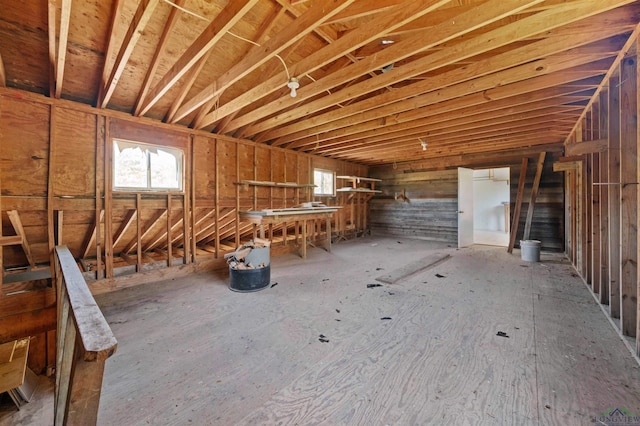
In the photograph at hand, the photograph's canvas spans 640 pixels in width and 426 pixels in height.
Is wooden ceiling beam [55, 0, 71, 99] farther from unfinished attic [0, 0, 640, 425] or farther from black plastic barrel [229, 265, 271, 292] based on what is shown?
black plastic barrel [229, 265, 271, 292]

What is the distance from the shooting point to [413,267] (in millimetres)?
4500

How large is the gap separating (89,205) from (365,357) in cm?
373

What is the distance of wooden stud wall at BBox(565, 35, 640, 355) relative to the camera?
6.78 feet

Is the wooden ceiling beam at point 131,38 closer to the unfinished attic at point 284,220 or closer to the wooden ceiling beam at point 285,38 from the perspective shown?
the unfinished attic at point 284,220

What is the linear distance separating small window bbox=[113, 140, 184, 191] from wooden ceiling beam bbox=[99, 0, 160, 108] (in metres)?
0.75

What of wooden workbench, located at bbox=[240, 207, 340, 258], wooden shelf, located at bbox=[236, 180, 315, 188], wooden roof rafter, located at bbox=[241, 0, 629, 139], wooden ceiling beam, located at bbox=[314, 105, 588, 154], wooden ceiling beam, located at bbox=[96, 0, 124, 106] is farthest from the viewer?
wooden shelf, located at bbox=[236, 180, 315, 188]

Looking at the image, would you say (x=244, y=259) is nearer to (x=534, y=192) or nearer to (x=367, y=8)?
(x=367, y=8)

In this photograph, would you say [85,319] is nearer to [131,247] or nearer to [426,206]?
[131,247]

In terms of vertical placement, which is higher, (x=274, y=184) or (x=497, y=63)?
(x=497, y=63)

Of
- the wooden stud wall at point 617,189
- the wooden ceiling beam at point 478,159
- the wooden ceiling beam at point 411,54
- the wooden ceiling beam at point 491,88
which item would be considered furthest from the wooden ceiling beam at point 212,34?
the wooden ceiling beam at point 478,159

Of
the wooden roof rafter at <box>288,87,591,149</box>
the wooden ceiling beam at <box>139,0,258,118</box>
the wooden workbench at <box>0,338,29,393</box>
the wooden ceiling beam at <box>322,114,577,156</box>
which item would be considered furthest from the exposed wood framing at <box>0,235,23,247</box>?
the wooden ceiling beam at <box>322,114,577,156</box>

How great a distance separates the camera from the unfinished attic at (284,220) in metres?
1.56

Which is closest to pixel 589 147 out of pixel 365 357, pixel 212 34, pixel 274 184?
pixel 365 357

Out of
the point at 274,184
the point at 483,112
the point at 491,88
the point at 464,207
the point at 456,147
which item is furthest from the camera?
the point at 464,207
